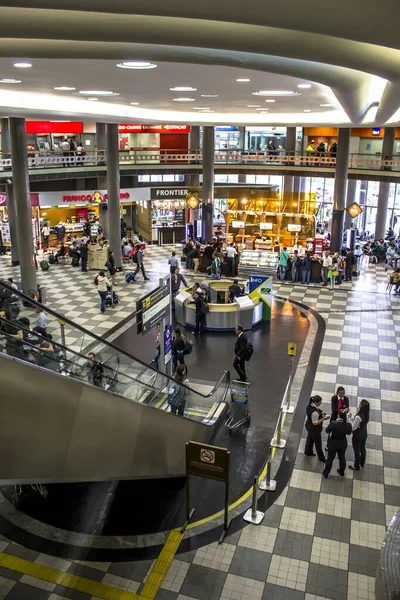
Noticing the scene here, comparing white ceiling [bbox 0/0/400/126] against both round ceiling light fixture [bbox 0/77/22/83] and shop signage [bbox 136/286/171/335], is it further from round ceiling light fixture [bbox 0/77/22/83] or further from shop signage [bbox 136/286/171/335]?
shop signage [bbox 136/286/171/335]

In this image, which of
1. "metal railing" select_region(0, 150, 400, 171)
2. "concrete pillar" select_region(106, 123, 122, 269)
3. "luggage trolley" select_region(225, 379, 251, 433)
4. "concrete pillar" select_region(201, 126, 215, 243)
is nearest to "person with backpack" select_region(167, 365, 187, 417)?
"luggage trolley" select_region(225, 379, 251, 433)

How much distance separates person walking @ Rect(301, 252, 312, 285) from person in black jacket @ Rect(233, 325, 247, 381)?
9.15 meters

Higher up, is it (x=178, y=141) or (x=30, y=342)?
(x=178, y=141)

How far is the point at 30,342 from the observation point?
4.93m

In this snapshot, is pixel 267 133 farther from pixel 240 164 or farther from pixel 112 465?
pixel 112 465

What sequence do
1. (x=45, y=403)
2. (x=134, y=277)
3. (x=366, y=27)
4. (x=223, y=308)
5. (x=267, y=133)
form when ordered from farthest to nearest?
(x=267, y=133) → (x=134, y=277) → (x=223, y=308) → (x=45, y=403) → (x=366, y=27)

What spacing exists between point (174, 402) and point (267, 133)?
29571mm

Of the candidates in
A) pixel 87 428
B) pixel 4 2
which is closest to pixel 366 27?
pixel 4 2

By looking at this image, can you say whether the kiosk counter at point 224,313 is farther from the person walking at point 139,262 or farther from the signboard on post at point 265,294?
the person walking at point 139,262

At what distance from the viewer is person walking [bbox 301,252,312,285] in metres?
19.5

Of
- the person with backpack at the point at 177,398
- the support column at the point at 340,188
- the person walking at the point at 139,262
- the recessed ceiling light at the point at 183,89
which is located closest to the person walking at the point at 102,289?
the person walking at the point at 139,262

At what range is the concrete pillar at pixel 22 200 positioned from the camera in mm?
16031

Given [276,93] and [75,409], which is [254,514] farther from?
[276,93]

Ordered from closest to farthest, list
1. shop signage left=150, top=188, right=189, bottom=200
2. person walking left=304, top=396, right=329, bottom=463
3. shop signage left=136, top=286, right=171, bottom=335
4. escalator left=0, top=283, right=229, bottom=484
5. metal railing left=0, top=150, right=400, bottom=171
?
1. escalator left=0, top=283, right=229, bottom=484
2. person walking left=304, top=396, right=329, bottom=463
3. shop signage left=136, top=286, right=171, bottom=335
4. metal railing left=0, top=150, right=400, bottom=171
5. shop signage left=150, top=188, right=189, bottom=200
